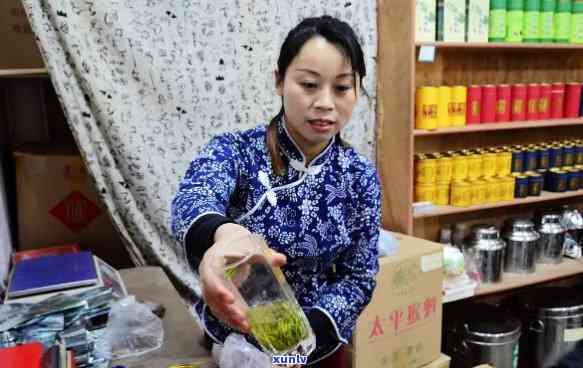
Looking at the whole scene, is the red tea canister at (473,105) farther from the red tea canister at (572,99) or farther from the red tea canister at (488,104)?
the red tea canister at (572,99)

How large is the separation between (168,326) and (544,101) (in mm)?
2211

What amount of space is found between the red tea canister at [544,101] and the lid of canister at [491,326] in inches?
39.5

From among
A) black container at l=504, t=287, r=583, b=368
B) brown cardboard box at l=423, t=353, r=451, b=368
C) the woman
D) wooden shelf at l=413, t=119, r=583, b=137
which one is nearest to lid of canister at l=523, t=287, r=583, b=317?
black container at l=504, t=287, r=583, b=368

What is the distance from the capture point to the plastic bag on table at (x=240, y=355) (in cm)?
98

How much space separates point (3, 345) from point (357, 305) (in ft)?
2.23

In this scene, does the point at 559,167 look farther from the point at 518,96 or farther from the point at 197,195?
the point at 197,195

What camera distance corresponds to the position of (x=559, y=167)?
2777mm

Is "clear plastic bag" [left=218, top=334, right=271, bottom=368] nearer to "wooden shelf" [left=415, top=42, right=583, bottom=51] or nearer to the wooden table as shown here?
the wooden table

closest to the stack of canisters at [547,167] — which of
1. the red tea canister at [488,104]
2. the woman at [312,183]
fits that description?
the red tea canister at [488,104]

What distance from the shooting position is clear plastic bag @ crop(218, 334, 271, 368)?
38.4 inches

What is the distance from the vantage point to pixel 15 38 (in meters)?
1.70

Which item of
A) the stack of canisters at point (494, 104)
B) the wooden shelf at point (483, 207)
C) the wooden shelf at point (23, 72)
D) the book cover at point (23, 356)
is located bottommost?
the wooden shelf at point (483, 207)

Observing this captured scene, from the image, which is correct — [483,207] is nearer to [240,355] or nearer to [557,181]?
[557,181]

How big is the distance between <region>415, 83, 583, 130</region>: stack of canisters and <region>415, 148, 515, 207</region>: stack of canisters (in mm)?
164
